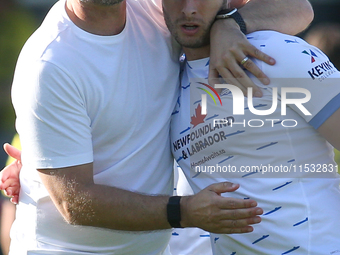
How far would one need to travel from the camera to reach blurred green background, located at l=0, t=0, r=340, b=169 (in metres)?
5.56

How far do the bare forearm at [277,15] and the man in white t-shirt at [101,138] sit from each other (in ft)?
1.04

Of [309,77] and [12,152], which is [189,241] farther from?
[309,77]

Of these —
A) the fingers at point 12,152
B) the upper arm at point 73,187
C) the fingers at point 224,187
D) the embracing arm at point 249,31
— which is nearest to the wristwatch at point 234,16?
the embracing arm at point 249,31

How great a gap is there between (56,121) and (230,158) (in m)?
0.74

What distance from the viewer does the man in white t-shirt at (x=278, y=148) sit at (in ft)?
5.78

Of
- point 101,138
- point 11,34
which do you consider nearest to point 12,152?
point 101,138

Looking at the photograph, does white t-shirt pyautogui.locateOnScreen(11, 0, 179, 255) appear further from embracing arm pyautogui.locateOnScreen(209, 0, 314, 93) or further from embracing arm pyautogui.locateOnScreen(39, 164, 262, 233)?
embracing arm pyautogui.locateOnScreen(209, 0, 314, 93)

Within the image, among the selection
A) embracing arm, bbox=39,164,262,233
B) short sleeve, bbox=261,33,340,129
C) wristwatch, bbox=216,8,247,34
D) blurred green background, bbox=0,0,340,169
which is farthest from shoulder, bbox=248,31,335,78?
blurred green background, bbox=0,0,340,169

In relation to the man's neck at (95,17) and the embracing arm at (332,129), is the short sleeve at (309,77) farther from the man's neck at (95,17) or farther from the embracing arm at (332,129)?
the man's neck at (95,17)

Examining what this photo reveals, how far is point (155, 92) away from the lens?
206 centimetres

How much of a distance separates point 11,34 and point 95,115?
4446 mm

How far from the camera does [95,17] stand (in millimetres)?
1970

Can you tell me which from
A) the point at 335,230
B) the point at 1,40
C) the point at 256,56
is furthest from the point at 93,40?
the point at 1,40

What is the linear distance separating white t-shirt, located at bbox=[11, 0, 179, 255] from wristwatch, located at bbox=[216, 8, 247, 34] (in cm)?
28
